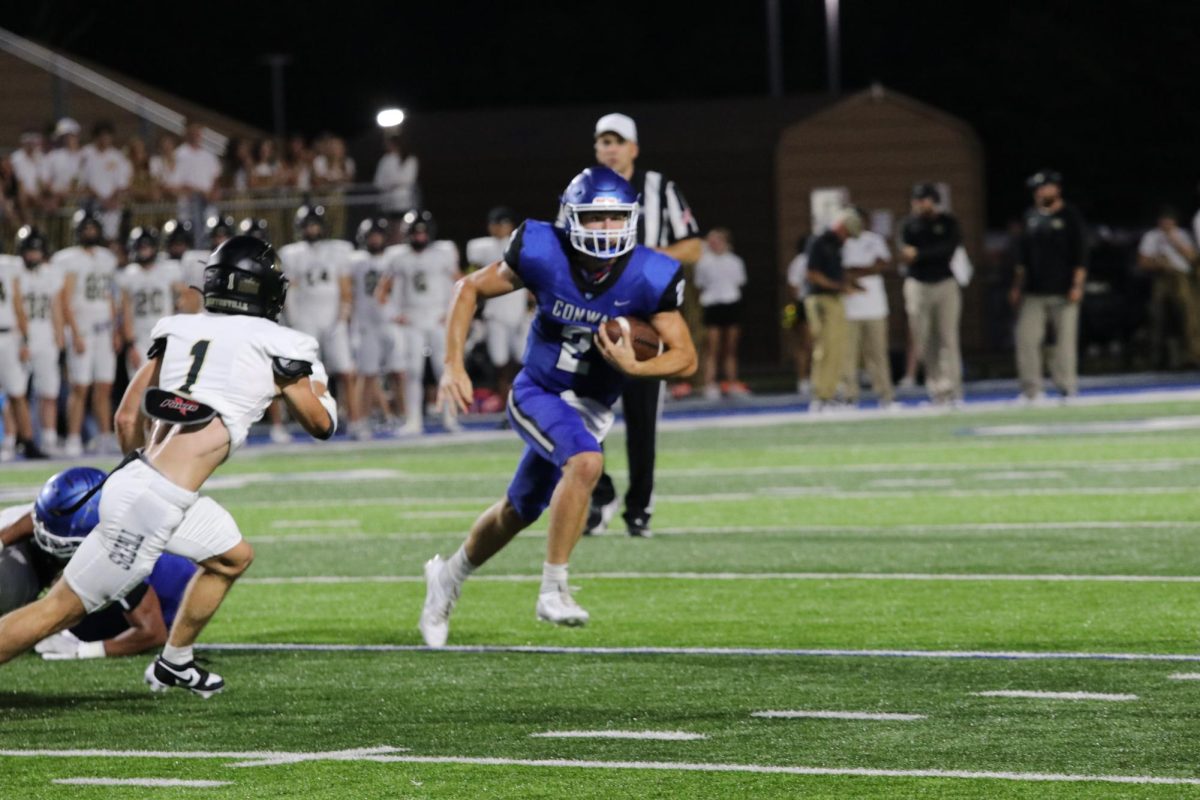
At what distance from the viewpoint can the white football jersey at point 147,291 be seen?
18641 mm

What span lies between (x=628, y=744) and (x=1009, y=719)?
1.04 meters

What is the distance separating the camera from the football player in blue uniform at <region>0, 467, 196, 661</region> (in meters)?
6.89

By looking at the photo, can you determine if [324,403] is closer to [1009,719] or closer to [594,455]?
[594,455]

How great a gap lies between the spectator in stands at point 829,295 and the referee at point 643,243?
8.15 metres

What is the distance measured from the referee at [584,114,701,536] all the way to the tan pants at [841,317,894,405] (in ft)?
28.9

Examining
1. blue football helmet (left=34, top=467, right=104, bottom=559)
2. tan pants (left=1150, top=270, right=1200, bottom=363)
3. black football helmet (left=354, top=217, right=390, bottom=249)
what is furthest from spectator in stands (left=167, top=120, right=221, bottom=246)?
blue football helmet (left=34, top=467, right=104, bottom=559)

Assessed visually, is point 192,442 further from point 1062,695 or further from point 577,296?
point 1062,695

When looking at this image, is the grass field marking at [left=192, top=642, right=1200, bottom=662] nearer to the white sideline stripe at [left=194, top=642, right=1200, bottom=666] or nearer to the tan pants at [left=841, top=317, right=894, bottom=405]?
the white sideline stripe at [left=194, top=642, right=1200, bottom=666]

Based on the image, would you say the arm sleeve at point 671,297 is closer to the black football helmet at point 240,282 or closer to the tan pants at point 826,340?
the black football helmet at point 240,282

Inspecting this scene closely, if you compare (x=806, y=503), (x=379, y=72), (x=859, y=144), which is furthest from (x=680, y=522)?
(x=379, y=72)

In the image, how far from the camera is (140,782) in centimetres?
577

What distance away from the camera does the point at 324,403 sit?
6.82m

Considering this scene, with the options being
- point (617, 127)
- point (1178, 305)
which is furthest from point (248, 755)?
point (1178, 305)

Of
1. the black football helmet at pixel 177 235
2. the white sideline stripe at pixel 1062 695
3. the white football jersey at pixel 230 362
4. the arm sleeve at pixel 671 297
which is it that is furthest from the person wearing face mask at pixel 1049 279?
the white football jersey at pixel 230 362
